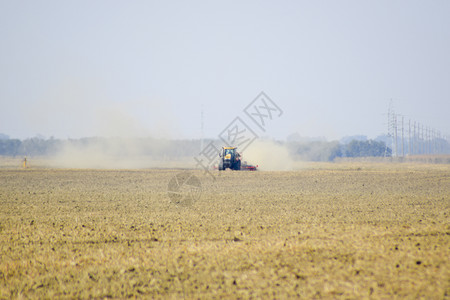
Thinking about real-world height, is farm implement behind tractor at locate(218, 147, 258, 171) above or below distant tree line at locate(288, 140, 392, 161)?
below

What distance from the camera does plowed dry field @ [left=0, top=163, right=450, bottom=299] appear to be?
25.9 feet

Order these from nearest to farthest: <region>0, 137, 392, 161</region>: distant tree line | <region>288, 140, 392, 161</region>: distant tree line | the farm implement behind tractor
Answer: the farm implement behind tractor, <region>0, 137, 392, 161</region>: distant tree line, <region>288, 140, 392, 161</region>: distant tree line

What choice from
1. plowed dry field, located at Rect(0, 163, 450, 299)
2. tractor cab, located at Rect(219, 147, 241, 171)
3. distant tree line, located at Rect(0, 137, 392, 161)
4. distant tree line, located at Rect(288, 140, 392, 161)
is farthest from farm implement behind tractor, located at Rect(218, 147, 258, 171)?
distant tree line, located at Rect(288, 140, 392, 161)

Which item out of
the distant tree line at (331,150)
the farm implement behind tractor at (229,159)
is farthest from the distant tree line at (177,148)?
the farm implement behind tractor at (229,159)

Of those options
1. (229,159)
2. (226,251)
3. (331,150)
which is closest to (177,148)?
(331,150)

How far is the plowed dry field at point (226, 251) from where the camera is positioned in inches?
311

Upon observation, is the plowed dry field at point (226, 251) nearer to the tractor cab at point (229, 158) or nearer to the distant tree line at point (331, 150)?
the tractor cab at point (229, 158)

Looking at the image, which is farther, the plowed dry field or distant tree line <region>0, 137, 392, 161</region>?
distant tree line <region>0, 137, 392, 161</region>

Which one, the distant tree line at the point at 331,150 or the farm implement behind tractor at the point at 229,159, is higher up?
the distant tree line at the point at 331,150

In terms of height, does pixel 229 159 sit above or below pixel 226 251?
above

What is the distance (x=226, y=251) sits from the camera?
415 inches

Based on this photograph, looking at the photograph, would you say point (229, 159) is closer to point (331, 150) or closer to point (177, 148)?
point (331, 150)

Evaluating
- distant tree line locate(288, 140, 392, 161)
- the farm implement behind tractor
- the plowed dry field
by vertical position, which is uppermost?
distant tree line locate(288, 140, 392, 161)

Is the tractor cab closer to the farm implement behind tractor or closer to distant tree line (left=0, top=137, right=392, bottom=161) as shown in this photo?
the farm implement behind tractor
